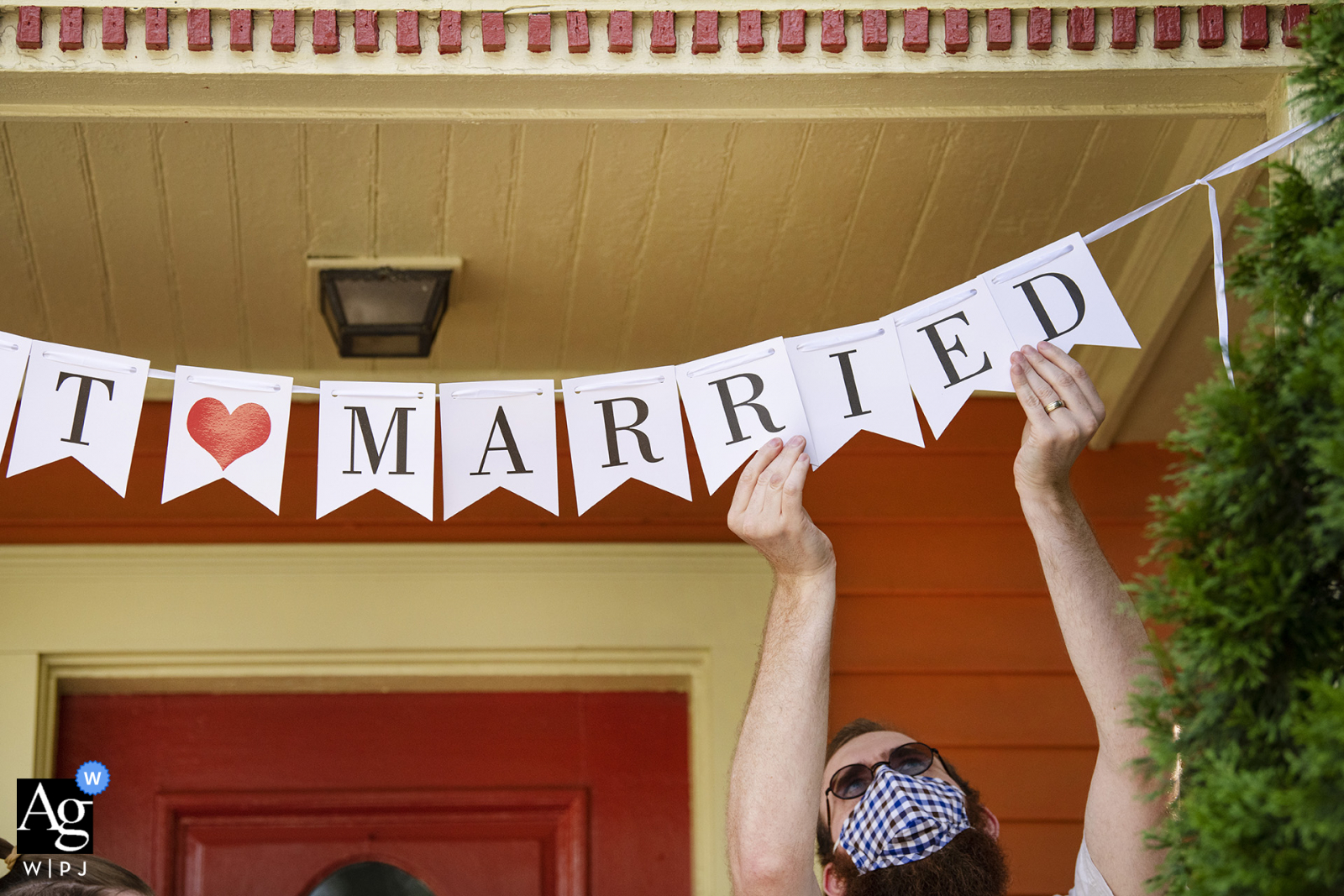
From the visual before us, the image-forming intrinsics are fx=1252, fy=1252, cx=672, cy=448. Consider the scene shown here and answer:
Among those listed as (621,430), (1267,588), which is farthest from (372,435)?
(1267,588)

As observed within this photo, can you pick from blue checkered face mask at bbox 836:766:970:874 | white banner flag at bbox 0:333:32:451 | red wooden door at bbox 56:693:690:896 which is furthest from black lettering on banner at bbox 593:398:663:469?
red wooden door at bbox 56:693:690:896

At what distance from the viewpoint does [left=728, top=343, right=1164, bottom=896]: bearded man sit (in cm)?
157

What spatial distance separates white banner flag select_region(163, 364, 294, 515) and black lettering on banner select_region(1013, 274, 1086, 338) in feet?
3.24

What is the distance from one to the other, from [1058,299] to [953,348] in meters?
0.15

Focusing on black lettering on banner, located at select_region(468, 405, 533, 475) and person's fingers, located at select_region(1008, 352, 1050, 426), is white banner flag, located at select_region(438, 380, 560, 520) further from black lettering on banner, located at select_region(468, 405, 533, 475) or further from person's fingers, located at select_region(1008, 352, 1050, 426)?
person's fingers, located at select_region(1008, 352, 1050, 426)

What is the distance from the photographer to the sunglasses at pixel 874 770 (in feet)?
6.11

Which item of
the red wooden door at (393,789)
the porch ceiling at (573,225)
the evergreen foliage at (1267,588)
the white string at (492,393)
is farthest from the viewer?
the red wooden door at (393,789)

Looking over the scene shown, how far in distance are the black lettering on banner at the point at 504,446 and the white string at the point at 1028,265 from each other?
0.69m

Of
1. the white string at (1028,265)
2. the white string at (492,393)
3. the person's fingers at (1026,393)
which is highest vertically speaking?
the white string at (1028,265)

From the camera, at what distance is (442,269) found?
2.25 metres

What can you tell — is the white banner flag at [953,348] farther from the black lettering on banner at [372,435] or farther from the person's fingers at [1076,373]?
the black lettering on banner at [372,435]

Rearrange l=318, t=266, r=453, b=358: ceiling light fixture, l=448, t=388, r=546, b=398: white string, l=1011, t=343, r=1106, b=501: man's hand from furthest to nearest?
l=318, t=266, r=453, b=358: ceiling light fixture → l=448, t=388, r=546, b=398: white string → l=1011, t=343, r=1106, b=501: man's hand

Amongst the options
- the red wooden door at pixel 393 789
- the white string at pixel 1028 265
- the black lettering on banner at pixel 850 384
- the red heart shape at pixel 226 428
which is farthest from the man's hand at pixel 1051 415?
the red wooden door at pixel 393 789

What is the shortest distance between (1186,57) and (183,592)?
6.42ft
